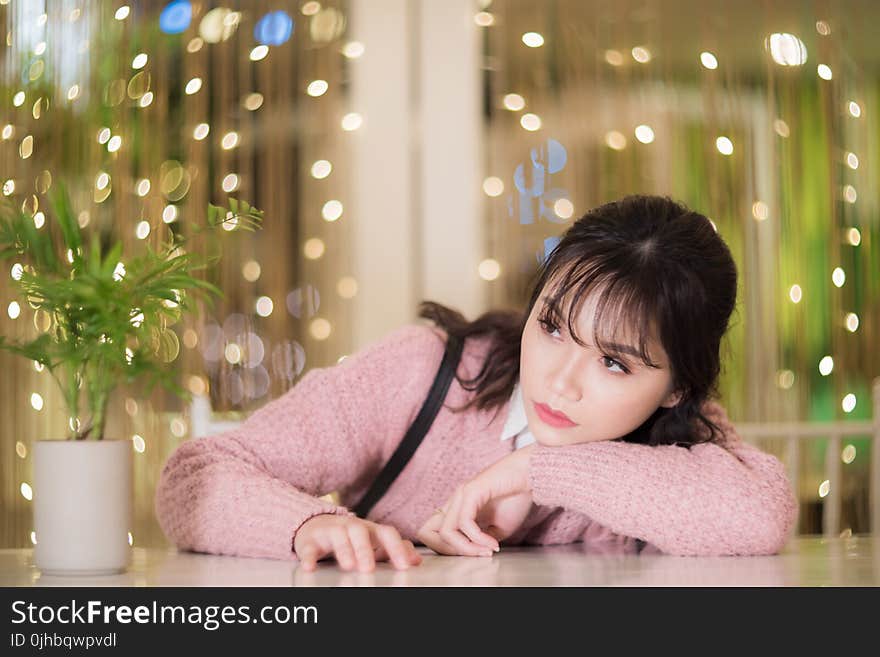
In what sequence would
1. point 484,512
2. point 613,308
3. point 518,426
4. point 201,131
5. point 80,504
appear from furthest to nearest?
point 201,131, point 518,426, point 484,512, point 613,308, point 80,504

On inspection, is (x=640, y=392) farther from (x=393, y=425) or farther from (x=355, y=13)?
(x=355, y=13)

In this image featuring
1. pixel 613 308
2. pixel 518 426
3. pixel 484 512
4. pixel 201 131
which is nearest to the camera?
pixel 613 308

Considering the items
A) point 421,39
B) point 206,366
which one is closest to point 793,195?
point 421,39

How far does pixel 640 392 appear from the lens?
4.01ft

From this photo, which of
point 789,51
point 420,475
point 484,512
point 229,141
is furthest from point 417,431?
point 789,51

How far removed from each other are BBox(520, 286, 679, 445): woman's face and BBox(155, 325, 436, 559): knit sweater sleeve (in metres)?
0.25

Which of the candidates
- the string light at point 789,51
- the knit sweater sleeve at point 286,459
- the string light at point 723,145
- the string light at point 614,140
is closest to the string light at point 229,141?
the string light at point 614,140

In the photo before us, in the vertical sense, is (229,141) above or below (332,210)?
above

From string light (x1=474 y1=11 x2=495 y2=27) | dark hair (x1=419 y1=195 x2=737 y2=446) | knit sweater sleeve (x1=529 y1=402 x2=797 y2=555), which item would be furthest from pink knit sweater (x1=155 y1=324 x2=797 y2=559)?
string light (x1=474 y1=11 x2=495 y2=27)

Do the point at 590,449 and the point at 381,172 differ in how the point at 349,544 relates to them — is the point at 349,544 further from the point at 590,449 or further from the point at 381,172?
the point at 381,172

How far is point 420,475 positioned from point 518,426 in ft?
0.50

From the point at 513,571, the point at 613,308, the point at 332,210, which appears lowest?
the point at 513,571

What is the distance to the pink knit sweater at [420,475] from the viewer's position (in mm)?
1173

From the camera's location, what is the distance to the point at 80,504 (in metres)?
0.95
